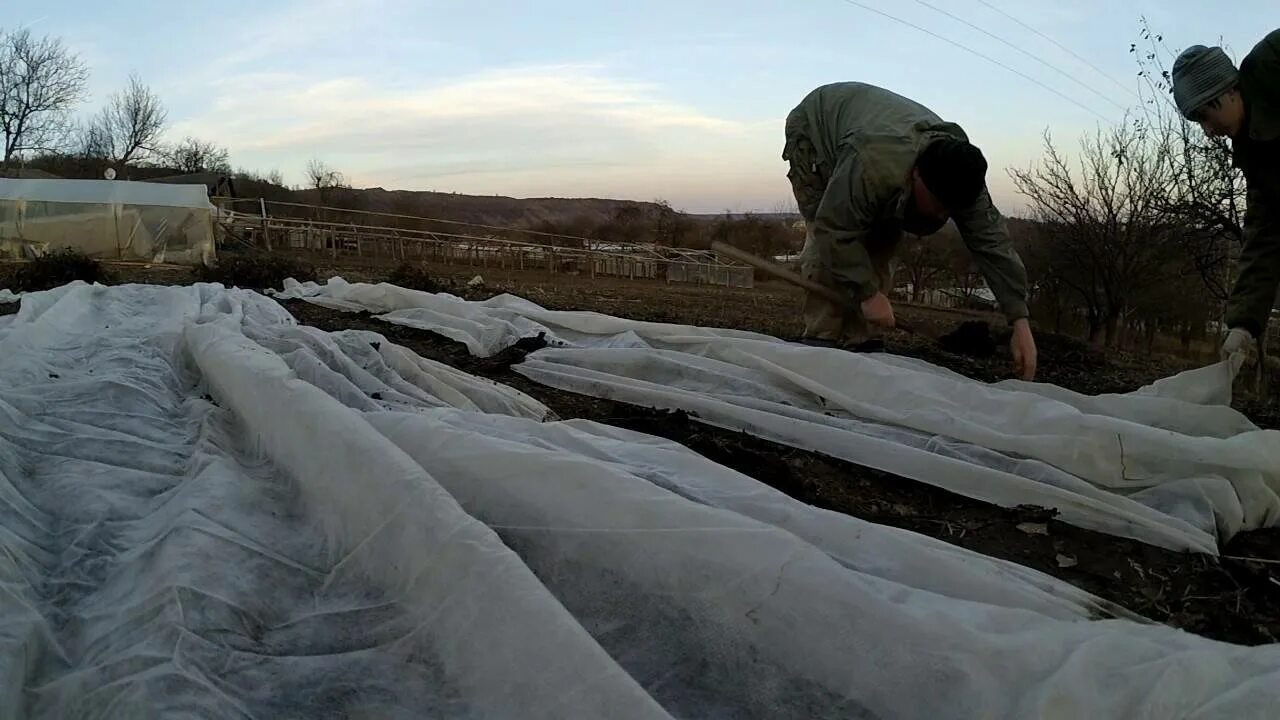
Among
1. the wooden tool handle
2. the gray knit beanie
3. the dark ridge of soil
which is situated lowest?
the dark ridge of soil

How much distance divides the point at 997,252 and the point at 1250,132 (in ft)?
3.25

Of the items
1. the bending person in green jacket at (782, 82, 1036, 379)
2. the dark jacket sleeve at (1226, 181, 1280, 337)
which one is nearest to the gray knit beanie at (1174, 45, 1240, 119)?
the dark jacket sleeve at (1226, 181, 1280, 337)

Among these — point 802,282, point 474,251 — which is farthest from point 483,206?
point 802,282

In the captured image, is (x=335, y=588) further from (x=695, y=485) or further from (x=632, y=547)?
(x=695, y=485)

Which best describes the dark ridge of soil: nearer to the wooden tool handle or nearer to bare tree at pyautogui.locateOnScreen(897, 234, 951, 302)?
the wooden tool handle

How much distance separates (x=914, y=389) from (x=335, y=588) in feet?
6.82

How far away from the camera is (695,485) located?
1.87 m

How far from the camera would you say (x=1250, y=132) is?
244 cm

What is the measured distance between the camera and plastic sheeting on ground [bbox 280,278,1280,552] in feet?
6.63

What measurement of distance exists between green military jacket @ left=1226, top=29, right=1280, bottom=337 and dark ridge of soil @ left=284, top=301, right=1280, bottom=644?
3.61 ft

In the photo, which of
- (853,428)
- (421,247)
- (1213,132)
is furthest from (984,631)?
(421,247)

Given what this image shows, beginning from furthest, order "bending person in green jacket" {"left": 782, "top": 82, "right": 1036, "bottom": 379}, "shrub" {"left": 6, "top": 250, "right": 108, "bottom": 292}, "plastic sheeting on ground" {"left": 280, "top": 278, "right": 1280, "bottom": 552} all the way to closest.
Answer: "shrub" {"left": 6, "top": 250, "right": 108, "bottom": 292}
"bending person in green jacket" {"left": 782, "top": 82, "right": 1036, "bottom": 379}
"plastic sheeting on ground" {"left": 280, "top": 278, "right": 1280, "bottom": 552}

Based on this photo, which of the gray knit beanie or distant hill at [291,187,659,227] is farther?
distant hill at [291,187,659,227]

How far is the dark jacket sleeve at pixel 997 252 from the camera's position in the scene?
3277 mm
